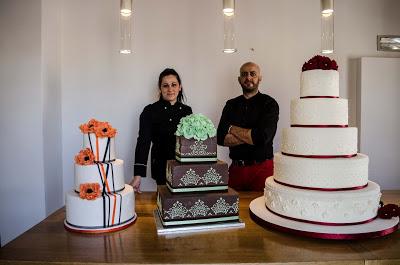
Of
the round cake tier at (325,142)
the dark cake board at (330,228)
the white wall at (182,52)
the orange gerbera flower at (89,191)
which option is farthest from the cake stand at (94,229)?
the white wall at (182,52)

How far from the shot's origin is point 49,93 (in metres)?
2.65

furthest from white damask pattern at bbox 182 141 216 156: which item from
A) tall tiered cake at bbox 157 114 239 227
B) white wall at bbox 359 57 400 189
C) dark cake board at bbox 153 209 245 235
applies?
white wall at bbox 359 57 400 189

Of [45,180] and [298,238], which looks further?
[45,180]

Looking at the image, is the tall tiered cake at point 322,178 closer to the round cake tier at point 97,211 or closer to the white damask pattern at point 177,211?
the white damask pattern at point 177,211

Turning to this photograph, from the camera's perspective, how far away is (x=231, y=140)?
218cm

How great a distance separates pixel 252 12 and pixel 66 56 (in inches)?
69.1

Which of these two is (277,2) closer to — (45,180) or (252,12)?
(252,12)

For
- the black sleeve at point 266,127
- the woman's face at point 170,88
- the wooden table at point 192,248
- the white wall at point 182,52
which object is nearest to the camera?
the wooden table at point 192,248

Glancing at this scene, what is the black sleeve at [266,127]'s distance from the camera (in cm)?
208

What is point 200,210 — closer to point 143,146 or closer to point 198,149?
point 198,149

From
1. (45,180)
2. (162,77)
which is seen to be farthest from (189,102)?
(45,180)

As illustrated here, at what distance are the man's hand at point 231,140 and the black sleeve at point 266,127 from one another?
11 cm

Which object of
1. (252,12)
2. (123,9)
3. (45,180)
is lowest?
(45,180)

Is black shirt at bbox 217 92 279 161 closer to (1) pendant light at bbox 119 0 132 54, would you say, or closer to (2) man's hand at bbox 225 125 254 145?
(2) man's hand at bbox 225 125 254 145
